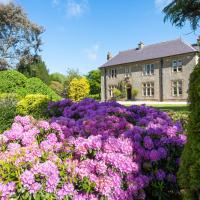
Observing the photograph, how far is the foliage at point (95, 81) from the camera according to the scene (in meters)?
67.3

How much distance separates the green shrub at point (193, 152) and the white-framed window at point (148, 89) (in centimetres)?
4570

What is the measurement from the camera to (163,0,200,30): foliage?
1942 centimetres

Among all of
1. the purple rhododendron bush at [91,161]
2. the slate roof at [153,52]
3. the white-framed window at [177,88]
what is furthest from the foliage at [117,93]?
the purple rhododendron bush at [91,161]

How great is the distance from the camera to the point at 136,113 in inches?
256

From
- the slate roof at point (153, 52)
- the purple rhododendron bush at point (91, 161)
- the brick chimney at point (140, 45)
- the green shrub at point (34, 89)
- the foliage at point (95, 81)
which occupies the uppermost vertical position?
the brick chimney at point (140, 45)

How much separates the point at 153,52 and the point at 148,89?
554 cm

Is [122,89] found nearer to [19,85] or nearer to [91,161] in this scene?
[19,85]

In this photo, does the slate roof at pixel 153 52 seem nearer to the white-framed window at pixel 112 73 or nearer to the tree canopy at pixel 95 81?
the white-framed window at pixel 112 73

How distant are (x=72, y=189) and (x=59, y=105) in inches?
187

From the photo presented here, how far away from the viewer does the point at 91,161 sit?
4.10 meters

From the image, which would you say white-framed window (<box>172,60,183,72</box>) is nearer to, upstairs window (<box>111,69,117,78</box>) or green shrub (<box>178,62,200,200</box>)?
upstairs window (<box>111,69,117,78</box>)

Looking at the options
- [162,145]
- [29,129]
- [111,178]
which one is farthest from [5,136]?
[162,145]

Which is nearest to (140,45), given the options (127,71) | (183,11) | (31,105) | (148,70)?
(127,71)

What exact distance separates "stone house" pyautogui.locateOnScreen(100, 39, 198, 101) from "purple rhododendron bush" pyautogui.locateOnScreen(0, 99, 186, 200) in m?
38.4
